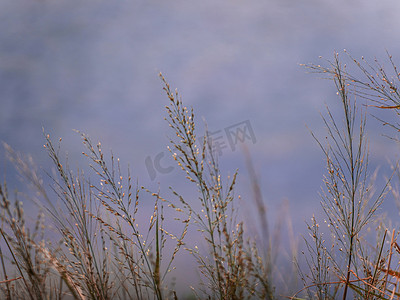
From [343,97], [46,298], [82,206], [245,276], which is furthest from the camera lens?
[343,97]

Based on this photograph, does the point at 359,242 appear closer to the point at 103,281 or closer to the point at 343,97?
the point at 343,97

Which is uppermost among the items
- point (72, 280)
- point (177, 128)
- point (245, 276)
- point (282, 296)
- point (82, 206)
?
point (177, 128)

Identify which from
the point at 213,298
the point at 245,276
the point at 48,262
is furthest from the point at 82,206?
the point at 245,276

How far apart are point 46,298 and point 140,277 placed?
15.0 inches

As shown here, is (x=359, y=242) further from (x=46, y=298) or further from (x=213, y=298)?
(x=46, y=298)

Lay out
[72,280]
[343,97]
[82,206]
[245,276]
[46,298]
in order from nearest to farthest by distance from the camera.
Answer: [245,276] → [46,298] → [72,280] → [82,206] → [343,97]

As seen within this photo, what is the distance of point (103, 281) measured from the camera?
1.90 metres

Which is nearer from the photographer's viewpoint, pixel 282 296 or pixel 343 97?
pixel 282 296

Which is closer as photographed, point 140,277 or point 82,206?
point 140,277

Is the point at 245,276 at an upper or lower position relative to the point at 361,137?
lower

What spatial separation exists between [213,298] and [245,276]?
0.40 m

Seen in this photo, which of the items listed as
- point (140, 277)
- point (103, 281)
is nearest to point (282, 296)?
point (140, 277)

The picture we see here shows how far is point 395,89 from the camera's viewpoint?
7.30ft

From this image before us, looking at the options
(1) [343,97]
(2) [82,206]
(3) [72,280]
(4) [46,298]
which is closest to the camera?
(4) [46,298]
